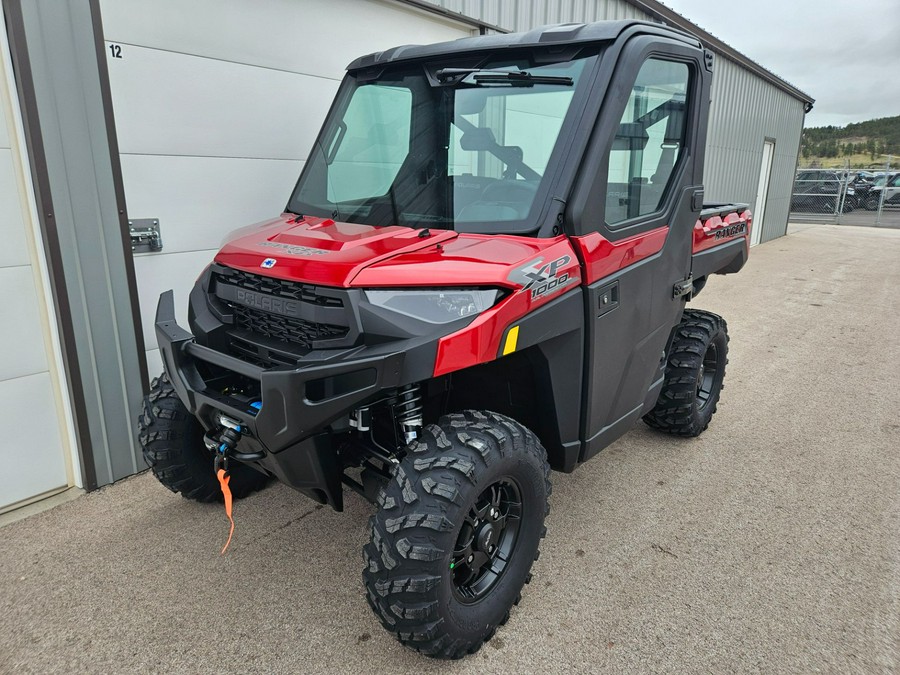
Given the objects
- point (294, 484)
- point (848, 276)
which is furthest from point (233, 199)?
point (848, 276)

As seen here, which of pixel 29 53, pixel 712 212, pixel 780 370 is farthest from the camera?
pixel 780 370

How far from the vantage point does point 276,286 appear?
2.46 meters

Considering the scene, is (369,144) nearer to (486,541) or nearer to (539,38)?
(539,38)

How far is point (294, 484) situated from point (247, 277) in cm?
87

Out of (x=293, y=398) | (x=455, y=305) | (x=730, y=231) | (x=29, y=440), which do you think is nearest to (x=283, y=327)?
(x=293, y=398)

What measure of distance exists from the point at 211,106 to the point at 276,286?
205cm

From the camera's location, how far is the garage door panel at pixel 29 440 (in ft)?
11.0

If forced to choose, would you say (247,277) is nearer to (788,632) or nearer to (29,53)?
(29,53)

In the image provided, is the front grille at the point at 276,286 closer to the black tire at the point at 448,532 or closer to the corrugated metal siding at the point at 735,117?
the black tire at the point at 448,532

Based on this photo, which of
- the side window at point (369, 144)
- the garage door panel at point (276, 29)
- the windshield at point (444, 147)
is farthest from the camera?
the garage door panel at point (276, 29)

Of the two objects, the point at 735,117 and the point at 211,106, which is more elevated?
the point at 735,117

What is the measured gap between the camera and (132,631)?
8.36ft

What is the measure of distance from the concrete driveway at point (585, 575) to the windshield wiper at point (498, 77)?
2157 millimetres

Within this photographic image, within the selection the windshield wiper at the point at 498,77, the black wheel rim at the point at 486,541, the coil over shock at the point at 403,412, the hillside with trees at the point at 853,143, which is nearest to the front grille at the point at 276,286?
the coil over shock at the point at 403,412
